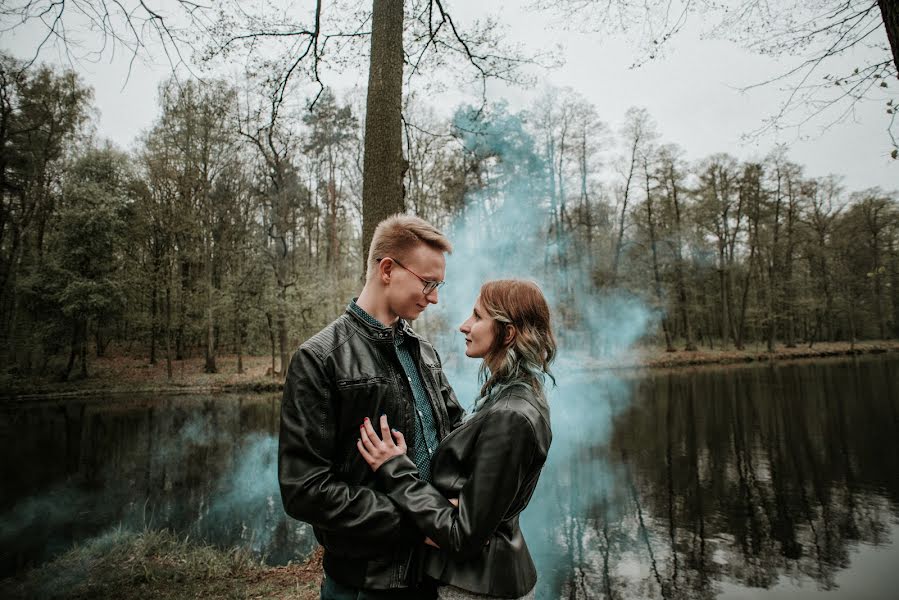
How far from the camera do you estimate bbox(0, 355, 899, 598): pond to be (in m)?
5.76

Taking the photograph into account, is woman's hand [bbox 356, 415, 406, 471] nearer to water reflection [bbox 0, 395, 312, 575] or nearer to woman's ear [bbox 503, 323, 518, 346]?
woman's ear [bbox 503, 323, 518, 346]


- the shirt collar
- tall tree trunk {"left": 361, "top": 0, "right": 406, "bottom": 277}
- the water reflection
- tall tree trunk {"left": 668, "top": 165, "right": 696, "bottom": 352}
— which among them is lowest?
the water reflection

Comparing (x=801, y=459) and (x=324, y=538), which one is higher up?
(x=324, y=538)

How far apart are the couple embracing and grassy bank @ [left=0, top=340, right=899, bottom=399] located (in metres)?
19.4

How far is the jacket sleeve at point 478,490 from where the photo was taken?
1.49 meters

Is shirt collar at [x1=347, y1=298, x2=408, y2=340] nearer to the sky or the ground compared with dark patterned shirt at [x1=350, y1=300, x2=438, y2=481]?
nearer to the sky

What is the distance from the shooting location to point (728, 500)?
25.5ft

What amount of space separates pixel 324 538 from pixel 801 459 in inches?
452

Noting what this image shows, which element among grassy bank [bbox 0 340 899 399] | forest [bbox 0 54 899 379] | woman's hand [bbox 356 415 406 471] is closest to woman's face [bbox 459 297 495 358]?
woman's hand [bbox 356 415 406 471]

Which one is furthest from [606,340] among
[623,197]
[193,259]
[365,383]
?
[365,383]

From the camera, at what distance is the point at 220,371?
74.2ft

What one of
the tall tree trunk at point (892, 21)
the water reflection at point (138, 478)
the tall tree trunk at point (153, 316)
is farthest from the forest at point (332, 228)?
the tall tree trunk at point (892, 21)

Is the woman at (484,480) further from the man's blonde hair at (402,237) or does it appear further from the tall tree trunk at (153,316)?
the tall tree trunk at (153,316)

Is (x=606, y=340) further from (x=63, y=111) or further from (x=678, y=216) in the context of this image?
(x=63, y=111)
